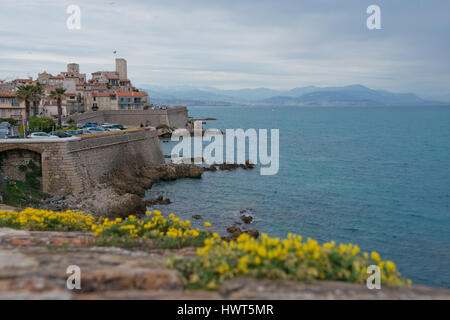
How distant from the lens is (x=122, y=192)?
34594 mm

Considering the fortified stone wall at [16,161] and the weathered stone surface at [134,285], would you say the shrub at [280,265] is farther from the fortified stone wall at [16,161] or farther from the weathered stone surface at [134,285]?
the fortified stone wall at [16,161]

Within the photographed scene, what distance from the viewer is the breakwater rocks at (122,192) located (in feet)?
91.7

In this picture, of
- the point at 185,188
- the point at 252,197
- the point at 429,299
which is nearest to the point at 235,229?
the point at 252,197

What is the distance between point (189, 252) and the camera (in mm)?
8656

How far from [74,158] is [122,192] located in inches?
221

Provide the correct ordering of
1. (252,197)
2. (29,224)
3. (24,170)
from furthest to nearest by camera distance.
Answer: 1. (252,197)
2. (24,170)
3. (29,224)

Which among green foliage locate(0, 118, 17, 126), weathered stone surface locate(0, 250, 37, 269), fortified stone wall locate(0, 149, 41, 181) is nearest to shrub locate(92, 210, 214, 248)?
weathered stone surface locate(0, 250, 37, 269)

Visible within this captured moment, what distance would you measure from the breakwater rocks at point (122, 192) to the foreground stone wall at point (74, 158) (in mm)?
924

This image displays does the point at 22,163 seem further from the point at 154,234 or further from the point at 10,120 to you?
the point at 10,120

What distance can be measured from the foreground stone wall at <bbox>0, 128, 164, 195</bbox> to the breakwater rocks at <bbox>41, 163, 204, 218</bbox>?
92 centimetres

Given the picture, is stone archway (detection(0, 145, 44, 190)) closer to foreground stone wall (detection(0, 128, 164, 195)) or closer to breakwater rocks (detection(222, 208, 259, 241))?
foreground stone wall (detection(0, 128, 164, 195))

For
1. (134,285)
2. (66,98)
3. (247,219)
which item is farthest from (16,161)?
(66,98)
